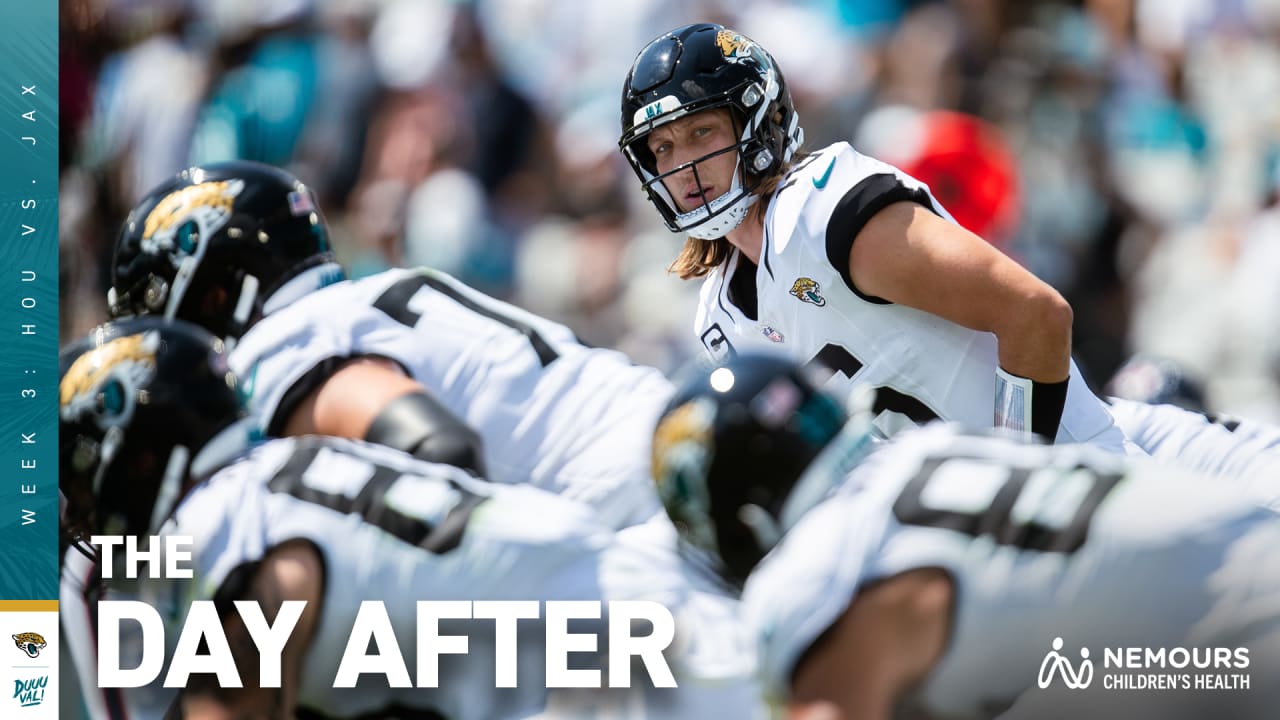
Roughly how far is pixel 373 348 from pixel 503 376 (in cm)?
26

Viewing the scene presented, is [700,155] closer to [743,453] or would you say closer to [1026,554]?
[743,453]

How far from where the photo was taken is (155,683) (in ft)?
9.36

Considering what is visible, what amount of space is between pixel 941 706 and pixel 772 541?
32 cm

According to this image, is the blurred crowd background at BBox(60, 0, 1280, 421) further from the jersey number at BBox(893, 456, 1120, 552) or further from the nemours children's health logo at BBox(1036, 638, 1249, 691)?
the jersey number at BBox(893, 456, 1120, 552)

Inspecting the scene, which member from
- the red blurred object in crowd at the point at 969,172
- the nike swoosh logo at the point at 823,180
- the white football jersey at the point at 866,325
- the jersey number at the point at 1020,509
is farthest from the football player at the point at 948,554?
the red blurred object in crowd at the point at 969,172

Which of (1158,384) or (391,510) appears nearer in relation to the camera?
(391,510)

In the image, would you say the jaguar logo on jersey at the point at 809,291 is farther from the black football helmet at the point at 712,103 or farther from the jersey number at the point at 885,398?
the black football helmet at the point at 712,103

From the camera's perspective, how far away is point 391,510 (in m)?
2.27

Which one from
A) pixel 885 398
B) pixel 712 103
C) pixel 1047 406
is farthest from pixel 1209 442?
pixel 712 103


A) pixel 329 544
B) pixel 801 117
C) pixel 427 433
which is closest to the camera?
pixel 329 544

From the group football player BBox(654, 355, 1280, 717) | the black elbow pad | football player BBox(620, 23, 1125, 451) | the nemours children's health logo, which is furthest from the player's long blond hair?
the nemours children's health logo

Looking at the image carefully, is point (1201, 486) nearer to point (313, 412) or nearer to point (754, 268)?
point (754, 268)

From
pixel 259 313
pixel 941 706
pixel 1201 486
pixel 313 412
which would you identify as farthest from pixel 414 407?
pixel 1201 486

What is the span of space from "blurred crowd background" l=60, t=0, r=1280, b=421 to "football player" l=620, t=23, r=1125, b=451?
1373 mm
